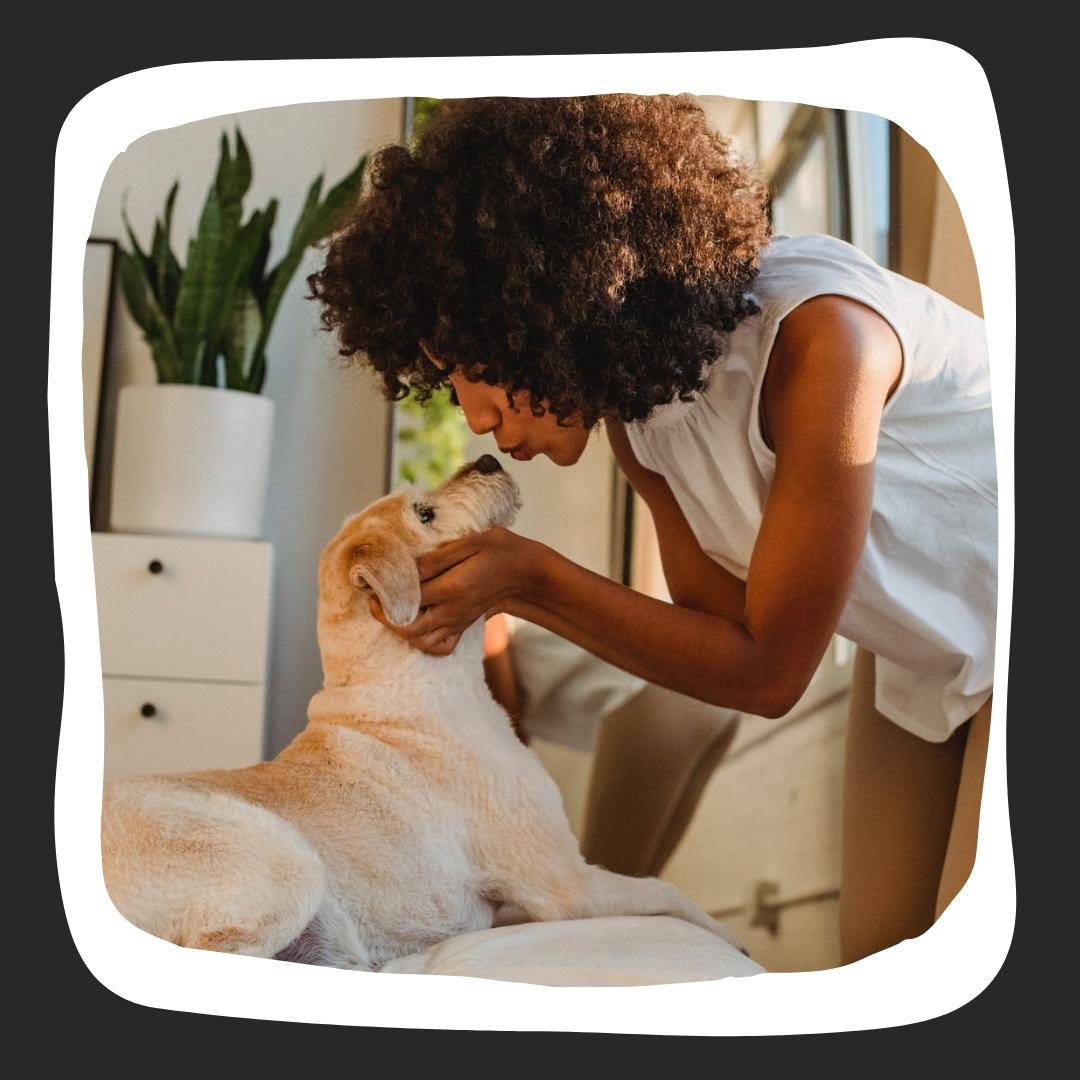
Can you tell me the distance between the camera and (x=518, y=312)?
1567 mm

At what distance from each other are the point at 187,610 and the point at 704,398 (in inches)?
26.0

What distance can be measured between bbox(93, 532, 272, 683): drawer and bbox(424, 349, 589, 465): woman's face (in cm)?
30

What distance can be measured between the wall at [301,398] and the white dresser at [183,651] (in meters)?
0.03

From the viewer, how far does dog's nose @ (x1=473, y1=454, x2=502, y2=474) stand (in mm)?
1648

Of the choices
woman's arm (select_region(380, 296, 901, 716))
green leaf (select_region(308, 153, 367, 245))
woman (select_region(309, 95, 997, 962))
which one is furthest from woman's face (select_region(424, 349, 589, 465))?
green leaf (select_region(308, 153, 367, 245))

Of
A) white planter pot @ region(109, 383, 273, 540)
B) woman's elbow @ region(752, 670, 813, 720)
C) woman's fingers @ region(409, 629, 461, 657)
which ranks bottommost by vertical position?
woman's elbow @ region(752, 670, 813, 720)

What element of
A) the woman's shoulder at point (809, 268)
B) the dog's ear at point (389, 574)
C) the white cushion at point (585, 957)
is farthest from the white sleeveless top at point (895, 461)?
the white cushion at point (585, 957)

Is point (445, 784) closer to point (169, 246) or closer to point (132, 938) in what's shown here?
point (132, 938)

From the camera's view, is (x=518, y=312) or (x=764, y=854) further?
(x=764, y=854)

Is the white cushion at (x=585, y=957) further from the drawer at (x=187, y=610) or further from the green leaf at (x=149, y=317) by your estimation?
the green leaf at (x=149, y=317)

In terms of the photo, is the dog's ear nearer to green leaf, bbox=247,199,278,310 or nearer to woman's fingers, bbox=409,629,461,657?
woman's fingers, bbox=409,629,461,657

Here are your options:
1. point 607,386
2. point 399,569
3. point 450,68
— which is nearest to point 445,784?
point 399,569

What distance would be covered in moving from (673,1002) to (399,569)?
1.94 feet

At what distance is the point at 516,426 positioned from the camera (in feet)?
5.41
